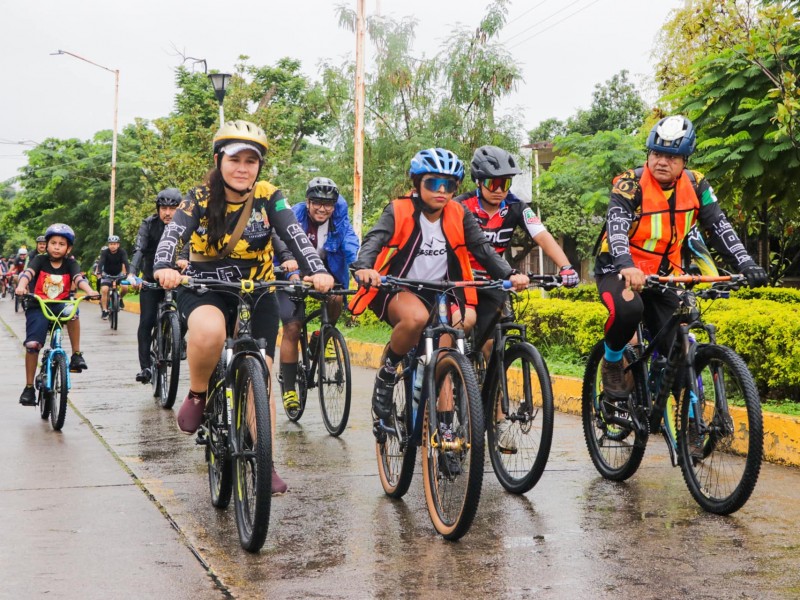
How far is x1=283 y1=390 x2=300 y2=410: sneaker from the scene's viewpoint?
27.3ft

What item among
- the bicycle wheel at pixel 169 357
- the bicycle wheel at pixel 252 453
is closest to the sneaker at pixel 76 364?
the bicycle wheel at pixel 169 357

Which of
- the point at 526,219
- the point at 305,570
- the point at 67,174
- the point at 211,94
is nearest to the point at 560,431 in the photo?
the point at 526,219

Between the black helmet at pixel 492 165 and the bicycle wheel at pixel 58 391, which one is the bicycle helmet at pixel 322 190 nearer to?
the black helmet at pixel 492 165

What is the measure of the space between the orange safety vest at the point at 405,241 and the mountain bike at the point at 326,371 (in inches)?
74.4

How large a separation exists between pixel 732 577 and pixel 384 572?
137 centimetres

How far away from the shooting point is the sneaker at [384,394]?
5.77 meters

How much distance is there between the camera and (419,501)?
5.62 meters

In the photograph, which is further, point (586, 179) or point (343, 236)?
point (586, 179)

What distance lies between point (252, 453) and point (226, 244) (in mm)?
1265

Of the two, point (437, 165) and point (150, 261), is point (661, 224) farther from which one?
point (150, 261)

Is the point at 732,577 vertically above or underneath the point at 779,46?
underneath

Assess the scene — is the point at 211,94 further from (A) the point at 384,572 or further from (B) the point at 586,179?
(A) the point at 384,572

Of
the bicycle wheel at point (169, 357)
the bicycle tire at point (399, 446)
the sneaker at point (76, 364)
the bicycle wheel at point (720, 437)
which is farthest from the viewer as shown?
the bicycle wheel at point (169, 357)

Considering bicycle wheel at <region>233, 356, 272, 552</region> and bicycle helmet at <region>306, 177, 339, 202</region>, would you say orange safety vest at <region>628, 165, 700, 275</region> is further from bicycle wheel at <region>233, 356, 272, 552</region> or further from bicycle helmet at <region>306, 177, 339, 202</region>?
bicycle helmet at <region>306, 177, 339, 202</region>
